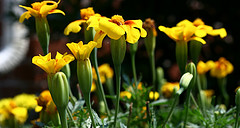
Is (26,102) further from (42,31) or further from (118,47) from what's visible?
(118,47)

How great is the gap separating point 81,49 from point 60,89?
64 mm

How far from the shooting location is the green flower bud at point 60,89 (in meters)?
0.43

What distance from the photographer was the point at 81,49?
1.47 ft

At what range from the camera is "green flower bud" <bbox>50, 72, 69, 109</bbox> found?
43 cm

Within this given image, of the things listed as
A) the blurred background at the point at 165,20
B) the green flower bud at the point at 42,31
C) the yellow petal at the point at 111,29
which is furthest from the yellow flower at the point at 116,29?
the blurred background at the point at 165,20

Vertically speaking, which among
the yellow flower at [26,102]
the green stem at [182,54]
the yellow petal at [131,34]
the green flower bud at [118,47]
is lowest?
the yellow flower at [26,102]

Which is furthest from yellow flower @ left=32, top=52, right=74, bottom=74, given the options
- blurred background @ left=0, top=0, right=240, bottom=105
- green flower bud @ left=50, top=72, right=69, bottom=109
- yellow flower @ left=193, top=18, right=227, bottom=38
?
blurred background @ left=0, top=0, right=240, bottom=105

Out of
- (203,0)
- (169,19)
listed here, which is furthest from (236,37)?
(169,19)

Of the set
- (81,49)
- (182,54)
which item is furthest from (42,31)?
(182,54)

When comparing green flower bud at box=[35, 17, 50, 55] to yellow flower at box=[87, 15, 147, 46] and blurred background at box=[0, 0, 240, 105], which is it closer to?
yellow flower at box=[87, 15, 147, 46]

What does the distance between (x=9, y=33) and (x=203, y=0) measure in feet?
6.62

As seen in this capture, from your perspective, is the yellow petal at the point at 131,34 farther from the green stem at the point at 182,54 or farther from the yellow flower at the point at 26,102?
the yellow flower at the point at 26,102

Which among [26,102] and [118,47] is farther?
[26,102]

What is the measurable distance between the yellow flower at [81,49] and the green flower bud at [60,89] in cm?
4
